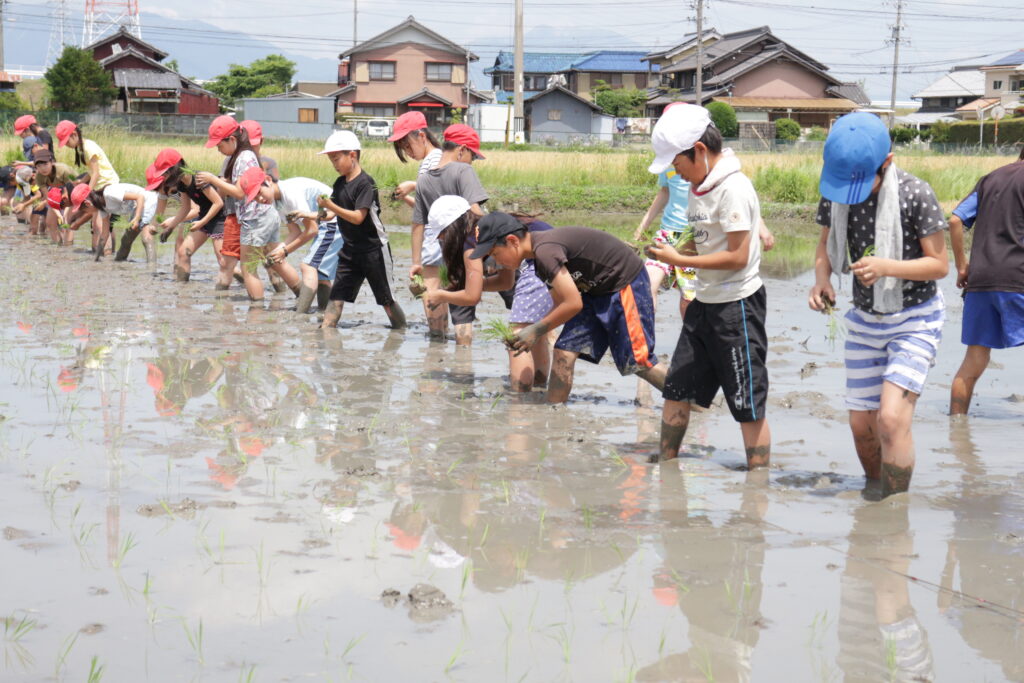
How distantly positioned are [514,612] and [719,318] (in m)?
1.88

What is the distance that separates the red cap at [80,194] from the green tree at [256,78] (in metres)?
65.1

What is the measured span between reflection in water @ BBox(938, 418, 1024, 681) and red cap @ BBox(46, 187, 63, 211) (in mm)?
13637

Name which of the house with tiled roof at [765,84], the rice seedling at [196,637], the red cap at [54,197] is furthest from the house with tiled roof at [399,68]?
the rice seedling at [196,637]

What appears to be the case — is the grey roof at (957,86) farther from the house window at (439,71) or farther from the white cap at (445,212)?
the white cap at (445,212)

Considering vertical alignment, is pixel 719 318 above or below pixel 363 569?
above

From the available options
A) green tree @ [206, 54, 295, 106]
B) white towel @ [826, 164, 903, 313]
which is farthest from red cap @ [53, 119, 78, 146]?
green tree @ [206, 54, 295, 106]

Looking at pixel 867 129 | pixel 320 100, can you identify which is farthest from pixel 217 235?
pixel 320 100

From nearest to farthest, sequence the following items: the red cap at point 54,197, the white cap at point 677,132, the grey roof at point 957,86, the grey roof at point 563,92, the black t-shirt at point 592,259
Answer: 1. the white cap at point 677,132
2. the black t-shirt at point 592,259
3. the red cap at point 54,197
4. the grey roof at point 563,92
5. the grey roof at point 957,86

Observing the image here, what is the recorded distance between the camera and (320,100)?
59.8 metres

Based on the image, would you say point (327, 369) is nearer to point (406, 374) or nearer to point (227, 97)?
point (406, 374)

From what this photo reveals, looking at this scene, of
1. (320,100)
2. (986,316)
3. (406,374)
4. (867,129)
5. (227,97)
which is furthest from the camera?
(227,97)

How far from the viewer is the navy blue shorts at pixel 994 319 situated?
6051mm

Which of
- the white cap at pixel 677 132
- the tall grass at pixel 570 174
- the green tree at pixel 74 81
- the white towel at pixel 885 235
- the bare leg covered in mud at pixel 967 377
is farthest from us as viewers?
the green tree at pixel 74 81

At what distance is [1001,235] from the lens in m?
6.09
